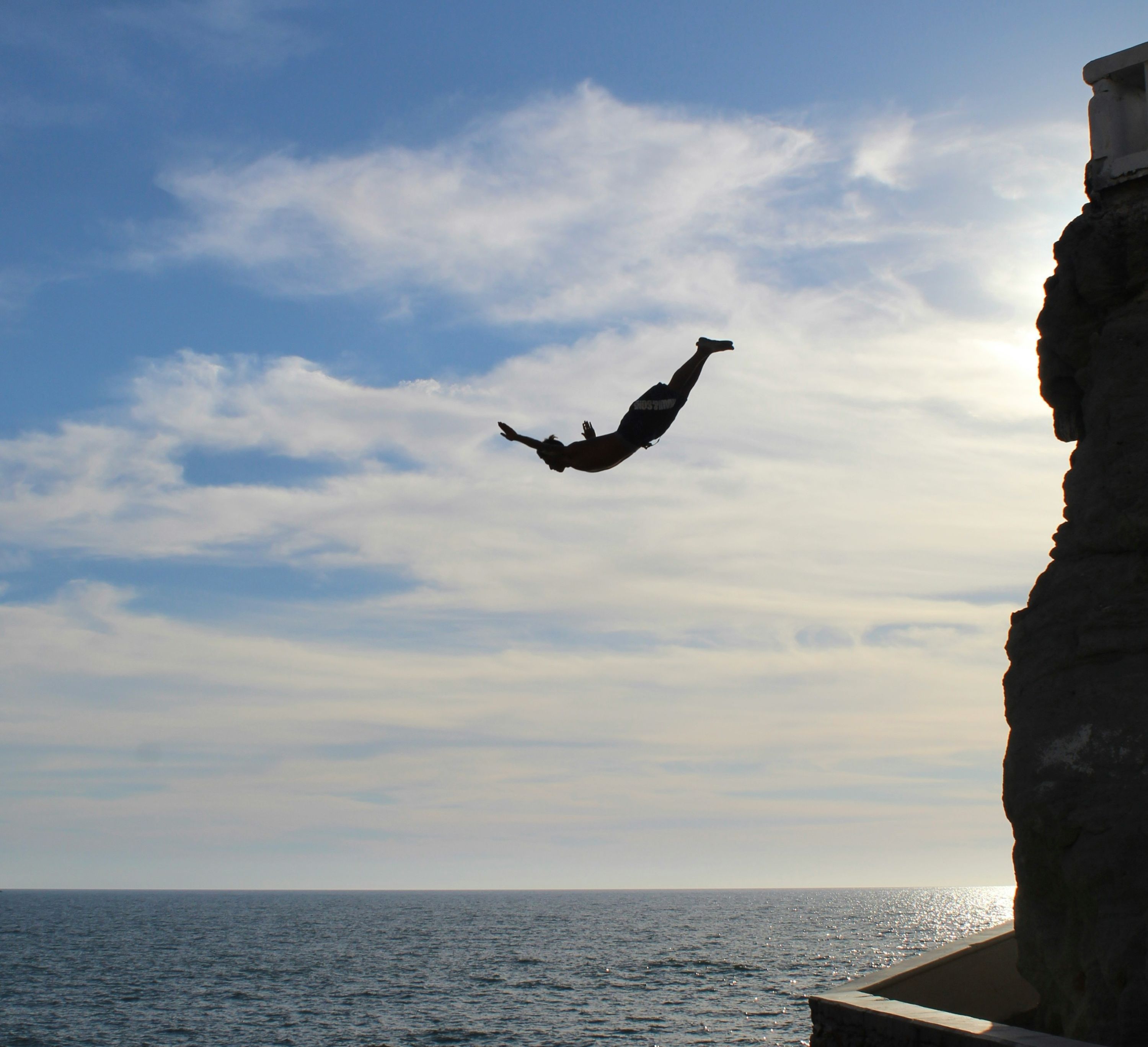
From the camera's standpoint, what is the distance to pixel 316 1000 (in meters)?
50.3

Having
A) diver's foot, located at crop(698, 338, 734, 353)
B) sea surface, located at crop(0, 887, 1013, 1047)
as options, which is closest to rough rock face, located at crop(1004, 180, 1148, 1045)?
diver's foot, located at crop(698, 338, 734, 353)

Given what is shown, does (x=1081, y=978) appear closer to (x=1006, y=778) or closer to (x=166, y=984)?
(x=1006, y=778)

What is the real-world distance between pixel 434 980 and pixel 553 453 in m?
54.8

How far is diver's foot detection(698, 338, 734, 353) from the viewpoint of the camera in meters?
9.14

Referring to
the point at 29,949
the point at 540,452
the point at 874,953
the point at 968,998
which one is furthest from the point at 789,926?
the point at 540,452

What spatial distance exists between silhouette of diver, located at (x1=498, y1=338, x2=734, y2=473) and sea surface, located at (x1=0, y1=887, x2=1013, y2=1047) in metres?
31.6

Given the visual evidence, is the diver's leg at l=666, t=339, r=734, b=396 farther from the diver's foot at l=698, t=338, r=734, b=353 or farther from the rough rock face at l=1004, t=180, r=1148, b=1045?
the rough rock face at l=1004, t=180, r=1148, b=1045

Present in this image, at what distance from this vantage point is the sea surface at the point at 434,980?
131 ft

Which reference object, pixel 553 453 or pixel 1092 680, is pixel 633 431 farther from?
pixel 1092 680

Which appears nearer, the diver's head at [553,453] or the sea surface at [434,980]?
the diver's head at [553,453]

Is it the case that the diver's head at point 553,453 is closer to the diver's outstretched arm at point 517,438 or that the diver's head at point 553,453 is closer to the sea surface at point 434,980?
the diver's outstretched arm at point 517,438

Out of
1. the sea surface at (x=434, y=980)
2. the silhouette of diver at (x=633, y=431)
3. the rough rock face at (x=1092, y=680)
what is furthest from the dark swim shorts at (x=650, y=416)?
Answer: the sea surface at (x=434, y=980)

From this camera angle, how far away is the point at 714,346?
9.15m

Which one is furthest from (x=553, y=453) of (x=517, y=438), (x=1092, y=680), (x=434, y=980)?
(x=434, y=980)
